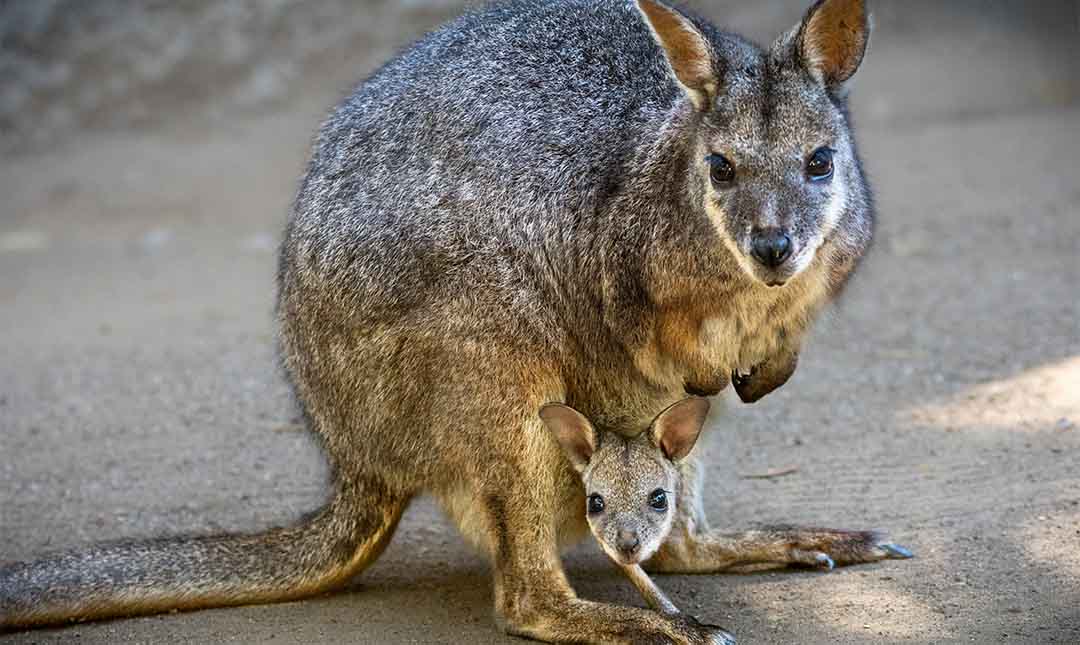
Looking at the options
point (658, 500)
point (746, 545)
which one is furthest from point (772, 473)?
point (658, 500)

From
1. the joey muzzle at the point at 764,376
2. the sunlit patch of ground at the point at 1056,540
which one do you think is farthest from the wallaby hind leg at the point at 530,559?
the sunlit patch of ground at the point at 1056,540

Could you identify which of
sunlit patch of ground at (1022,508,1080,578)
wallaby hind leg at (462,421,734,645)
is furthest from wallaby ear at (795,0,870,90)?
sunlit patch of ground at (1022,508,1080,578)

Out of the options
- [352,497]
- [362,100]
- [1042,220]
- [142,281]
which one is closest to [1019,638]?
[352,497]

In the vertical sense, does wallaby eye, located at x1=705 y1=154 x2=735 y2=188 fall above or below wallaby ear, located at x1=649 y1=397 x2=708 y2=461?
above

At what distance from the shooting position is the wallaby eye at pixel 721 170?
15.0ft

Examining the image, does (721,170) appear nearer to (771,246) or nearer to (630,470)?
(771,246)

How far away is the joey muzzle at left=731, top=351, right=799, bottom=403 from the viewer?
16.9ft

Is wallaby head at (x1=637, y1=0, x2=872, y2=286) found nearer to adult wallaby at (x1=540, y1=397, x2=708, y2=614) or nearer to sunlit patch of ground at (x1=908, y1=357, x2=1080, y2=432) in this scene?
adult wallaby at (x1=540, y1=397, x2=708, y2=614)

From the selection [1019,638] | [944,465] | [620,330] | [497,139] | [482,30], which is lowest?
[1019,638]

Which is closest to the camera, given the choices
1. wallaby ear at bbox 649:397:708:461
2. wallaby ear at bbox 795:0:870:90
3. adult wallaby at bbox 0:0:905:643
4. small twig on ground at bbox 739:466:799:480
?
wallaby ear at bbox 795:0:870:90

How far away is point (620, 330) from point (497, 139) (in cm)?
78

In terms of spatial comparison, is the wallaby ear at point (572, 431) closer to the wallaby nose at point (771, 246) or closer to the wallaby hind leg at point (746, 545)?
the wallaby hind leg at point (746, 545)

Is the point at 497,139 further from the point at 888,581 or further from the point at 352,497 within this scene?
the point at 888,581

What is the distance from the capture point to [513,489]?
15.8ft
